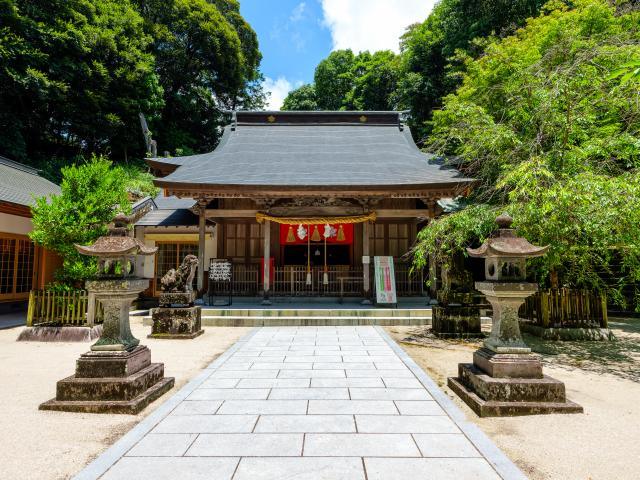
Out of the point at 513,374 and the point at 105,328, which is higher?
the point at 105,328

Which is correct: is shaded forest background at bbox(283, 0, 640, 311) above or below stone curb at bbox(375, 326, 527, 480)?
above

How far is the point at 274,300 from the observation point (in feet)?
36.2

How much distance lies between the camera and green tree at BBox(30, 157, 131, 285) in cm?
732

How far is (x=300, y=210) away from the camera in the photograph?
432 inches

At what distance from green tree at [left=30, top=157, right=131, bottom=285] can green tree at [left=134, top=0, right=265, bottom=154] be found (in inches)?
785

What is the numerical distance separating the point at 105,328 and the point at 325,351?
11.7ft

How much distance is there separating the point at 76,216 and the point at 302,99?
31.3 metres

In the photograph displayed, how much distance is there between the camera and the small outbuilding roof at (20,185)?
10.2m

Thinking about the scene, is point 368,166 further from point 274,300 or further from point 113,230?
point 113,230

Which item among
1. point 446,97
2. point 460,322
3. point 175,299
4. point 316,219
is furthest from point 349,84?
point 175,299

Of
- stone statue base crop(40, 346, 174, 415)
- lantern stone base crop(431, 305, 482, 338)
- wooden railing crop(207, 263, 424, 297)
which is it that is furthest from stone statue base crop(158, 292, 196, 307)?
lantern stone base crop(431, 305, 482, 338)

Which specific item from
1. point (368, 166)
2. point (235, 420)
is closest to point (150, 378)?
point (235, 420)

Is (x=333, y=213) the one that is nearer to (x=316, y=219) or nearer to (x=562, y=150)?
(x=316, y=219)

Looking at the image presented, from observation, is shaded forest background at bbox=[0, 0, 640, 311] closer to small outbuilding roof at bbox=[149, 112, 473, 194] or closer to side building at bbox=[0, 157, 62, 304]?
small outbuilding roof at bbox=[149, 112, 473, 194]
